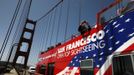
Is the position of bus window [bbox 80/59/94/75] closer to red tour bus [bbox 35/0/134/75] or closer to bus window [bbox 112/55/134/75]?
red tour bus [bbox 35/0/134/75]

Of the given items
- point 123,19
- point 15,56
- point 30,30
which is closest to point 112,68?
point 123,19

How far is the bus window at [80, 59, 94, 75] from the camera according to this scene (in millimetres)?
5443

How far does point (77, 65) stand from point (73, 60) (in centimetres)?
46

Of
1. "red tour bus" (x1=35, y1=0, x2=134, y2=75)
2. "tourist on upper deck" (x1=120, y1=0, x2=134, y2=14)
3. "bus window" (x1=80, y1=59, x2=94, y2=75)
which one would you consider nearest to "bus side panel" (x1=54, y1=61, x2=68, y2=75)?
"red tour bus" (x1=35, y1=0, x2=134, y2=75)

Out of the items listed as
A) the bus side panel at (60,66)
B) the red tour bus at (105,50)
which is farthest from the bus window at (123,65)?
the bus side panel at (60,66)

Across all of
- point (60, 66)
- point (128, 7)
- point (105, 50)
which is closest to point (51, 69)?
point (60, 66)

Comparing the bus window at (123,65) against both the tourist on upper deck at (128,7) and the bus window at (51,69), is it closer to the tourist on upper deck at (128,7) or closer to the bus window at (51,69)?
the tourist on upper deck at (128,7)

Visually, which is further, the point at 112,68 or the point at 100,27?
the point at 100,27

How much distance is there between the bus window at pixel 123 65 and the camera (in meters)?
3.84

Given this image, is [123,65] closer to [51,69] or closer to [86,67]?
[86,67]

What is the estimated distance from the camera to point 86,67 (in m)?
5.67

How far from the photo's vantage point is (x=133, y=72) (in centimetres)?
371

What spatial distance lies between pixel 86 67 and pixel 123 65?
1.83 m

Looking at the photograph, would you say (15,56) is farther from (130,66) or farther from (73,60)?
(130,66)
